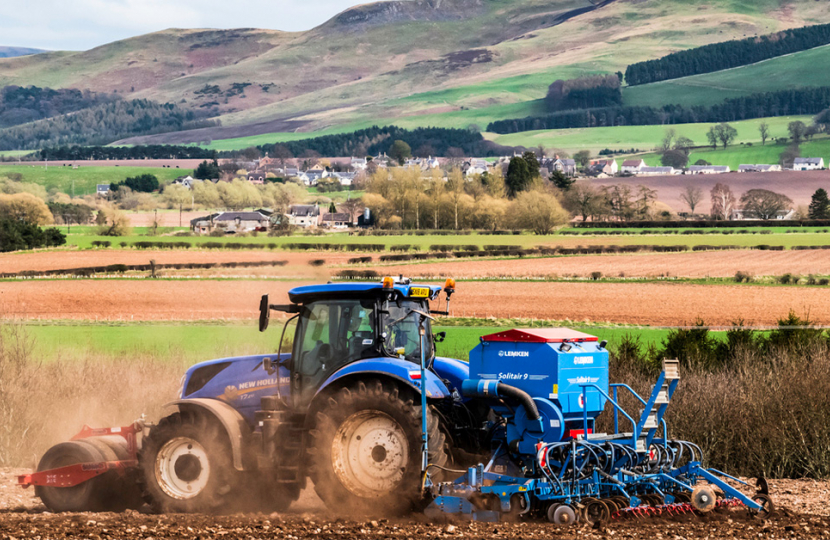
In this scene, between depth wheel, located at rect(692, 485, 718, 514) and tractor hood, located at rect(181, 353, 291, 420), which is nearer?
depth wheel, located at rect(692, 485, 718, 514)

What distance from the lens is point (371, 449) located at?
12.0 metres

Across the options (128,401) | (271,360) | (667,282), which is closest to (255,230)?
(667,282)

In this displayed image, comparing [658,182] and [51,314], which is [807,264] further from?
[658,182]

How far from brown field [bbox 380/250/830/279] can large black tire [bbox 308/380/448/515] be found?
54490mm

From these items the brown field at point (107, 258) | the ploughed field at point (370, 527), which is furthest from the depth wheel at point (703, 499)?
→ the brown field at point (107, 258)

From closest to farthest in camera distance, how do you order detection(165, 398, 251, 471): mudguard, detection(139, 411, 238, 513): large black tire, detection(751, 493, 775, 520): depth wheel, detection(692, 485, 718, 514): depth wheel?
detection(692, 485, 718, 514): depth wheel, detection(751, 493, 775, 520): depth wheel, detection(165, 398, 251, 471): mudguard, detection(139, 411, 238, 513): large black tire

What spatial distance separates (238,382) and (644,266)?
6880 cm

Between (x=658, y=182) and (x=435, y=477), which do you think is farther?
(x=658, y=182)

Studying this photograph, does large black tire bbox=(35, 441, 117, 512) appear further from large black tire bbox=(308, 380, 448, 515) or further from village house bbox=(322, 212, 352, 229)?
village house bbox=(322, 212, 352, 229)

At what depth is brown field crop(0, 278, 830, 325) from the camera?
164 feet

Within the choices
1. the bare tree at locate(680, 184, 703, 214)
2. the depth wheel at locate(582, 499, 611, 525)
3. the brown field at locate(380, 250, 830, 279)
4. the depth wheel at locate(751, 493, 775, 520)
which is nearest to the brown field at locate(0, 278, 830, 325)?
the brown field at locate(380, 250, 830, 279)

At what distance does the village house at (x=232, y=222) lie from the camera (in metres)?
114

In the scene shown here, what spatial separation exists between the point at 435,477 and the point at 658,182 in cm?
16921

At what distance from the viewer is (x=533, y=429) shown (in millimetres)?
11844
